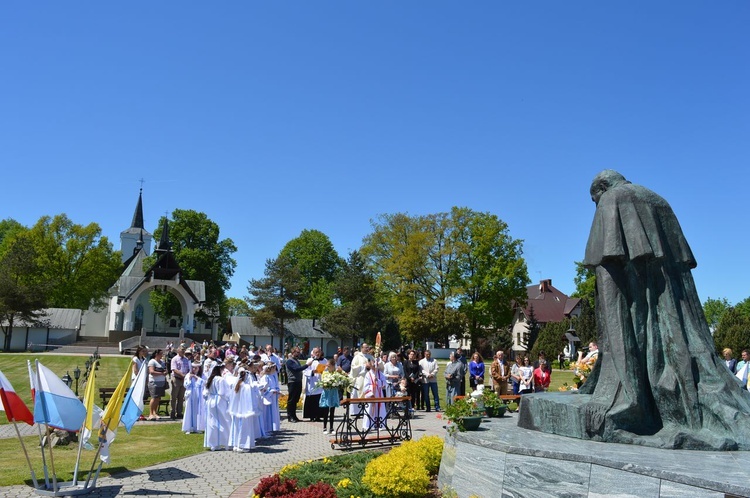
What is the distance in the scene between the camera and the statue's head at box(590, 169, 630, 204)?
7.96m

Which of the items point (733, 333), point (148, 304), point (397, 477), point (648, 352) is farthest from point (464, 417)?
point (148, 304)

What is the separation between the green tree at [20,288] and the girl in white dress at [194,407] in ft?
133

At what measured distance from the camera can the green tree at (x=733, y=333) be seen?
104 ft

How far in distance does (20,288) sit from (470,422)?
165ft

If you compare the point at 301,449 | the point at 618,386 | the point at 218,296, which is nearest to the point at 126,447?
the point at 301,449

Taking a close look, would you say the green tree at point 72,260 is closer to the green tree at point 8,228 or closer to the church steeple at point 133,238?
the green tree at point 8,228

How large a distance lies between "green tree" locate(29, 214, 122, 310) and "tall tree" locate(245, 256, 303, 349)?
18837mm

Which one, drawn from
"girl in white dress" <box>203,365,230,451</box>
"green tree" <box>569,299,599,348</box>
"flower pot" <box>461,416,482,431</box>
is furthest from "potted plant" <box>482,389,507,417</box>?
"green tree" <box>569,299,599,348</box>

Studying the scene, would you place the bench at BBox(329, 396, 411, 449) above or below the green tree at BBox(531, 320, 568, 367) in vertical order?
below

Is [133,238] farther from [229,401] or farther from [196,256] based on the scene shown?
[229,401]

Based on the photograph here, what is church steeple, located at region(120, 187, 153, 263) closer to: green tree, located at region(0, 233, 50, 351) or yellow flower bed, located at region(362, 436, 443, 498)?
green tree, located at region(0, 233, 50, 351)

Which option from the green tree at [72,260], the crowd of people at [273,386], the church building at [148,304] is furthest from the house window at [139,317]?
the crowd of people at [273,386]

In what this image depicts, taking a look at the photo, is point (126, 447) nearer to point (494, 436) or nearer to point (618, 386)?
point (494, 436)

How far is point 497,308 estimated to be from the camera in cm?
5038
